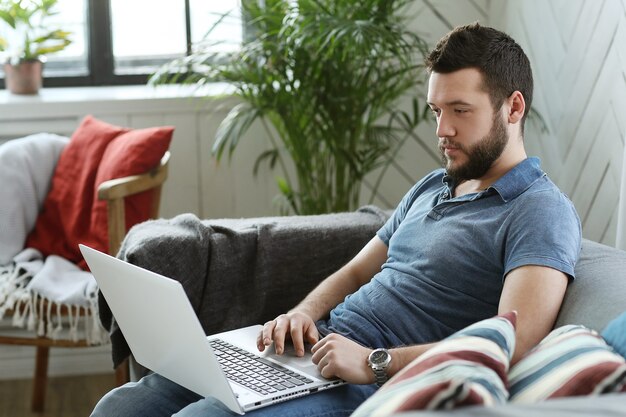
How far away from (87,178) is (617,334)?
1.97 m

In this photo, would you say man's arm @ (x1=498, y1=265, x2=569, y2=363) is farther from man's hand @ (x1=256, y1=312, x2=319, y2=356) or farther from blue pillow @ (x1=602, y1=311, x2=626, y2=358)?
man's hand @ (x1=256, y1=312, x2=319, y2=356)

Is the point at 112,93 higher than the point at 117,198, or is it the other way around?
the point at 112,93

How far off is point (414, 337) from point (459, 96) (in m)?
0.46

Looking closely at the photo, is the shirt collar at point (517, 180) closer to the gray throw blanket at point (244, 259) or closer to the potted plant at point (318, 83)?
the gray throw blanket at point (244, 259)

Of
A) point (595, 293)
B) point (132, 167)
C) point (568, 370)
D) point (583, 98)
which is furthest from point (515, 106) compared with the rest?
point (132, 167)

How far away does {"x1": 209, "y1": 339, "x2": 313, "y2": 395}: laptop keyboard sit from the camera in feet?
5.35

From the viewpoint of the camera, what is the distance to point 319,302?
202 centimetres

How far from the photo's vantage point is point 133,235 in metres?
2.22

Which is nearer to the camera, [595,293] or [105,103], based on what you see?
[595,293]

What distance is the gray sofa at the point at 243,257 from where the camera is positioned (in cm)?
216

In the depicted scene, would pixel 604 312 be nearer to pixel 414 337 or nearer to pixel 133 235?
pixel 414 337

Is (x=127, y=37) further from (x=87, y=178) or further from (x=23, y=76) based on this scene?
(x=87, y=178)

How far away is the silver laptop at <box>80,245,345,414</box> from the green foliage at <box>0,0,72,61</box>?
1813 mm

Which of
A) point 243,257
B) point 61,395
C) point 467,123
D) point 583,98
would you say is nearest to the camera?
point 467,123
